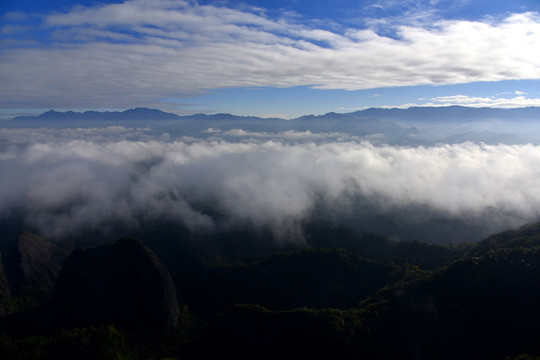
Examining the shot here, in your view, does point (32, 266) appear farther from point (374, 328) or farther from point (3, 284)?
point (374, 328)

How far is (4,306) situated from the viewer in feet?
352

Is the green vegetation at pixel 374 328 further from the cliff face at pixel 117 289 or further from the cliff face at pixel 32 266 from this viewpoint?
the cliff face at pixel 32 266

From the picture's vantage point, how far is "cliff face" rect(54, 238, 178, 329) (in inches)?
3056

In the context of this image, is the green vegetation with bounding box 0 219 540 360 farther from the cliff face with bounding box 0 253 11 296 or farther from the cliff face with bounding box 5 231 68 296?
the cliff face with bounding box 5 231 68 296

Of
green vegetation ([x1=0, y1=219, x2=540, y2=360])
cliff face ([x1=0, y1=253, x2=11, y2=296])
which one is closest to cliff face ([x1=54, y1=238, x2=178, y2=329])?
green vegetation ([x1=0, y1=219, x2=540, y2=360])

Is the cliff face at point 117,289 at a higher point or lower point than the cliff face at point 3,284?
higher

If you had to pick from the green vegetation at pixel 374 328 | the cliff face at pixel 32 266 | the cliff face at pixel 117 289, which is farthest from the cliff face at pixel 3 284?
the green vegetation at pixel 374 328

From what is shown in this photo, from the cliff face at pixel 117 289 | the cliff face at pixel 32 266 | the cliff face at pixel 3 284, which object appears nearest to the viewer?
the cliff face at pixel 117 289

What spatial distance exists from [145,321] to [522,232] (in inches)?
4367

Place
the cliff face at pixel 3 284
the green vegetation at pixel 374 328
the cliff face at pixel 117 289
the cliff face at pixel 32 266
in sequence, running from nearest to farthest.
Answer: the green vegetation at pixel 374 328, the cliff face at pixel 117 289, the cliff face at pixel 3 284, the cliff face at pixel 32 266

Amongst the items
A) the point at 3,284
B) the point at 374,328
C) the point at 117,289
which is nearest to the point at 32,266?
the point at 3,284

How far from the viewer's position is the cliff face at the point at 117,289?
7762 centimetres

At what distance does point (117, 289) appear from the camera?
80.8 meters

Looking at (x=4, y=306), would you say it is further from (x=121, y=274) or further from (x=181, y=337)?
(x=181, y=337)
